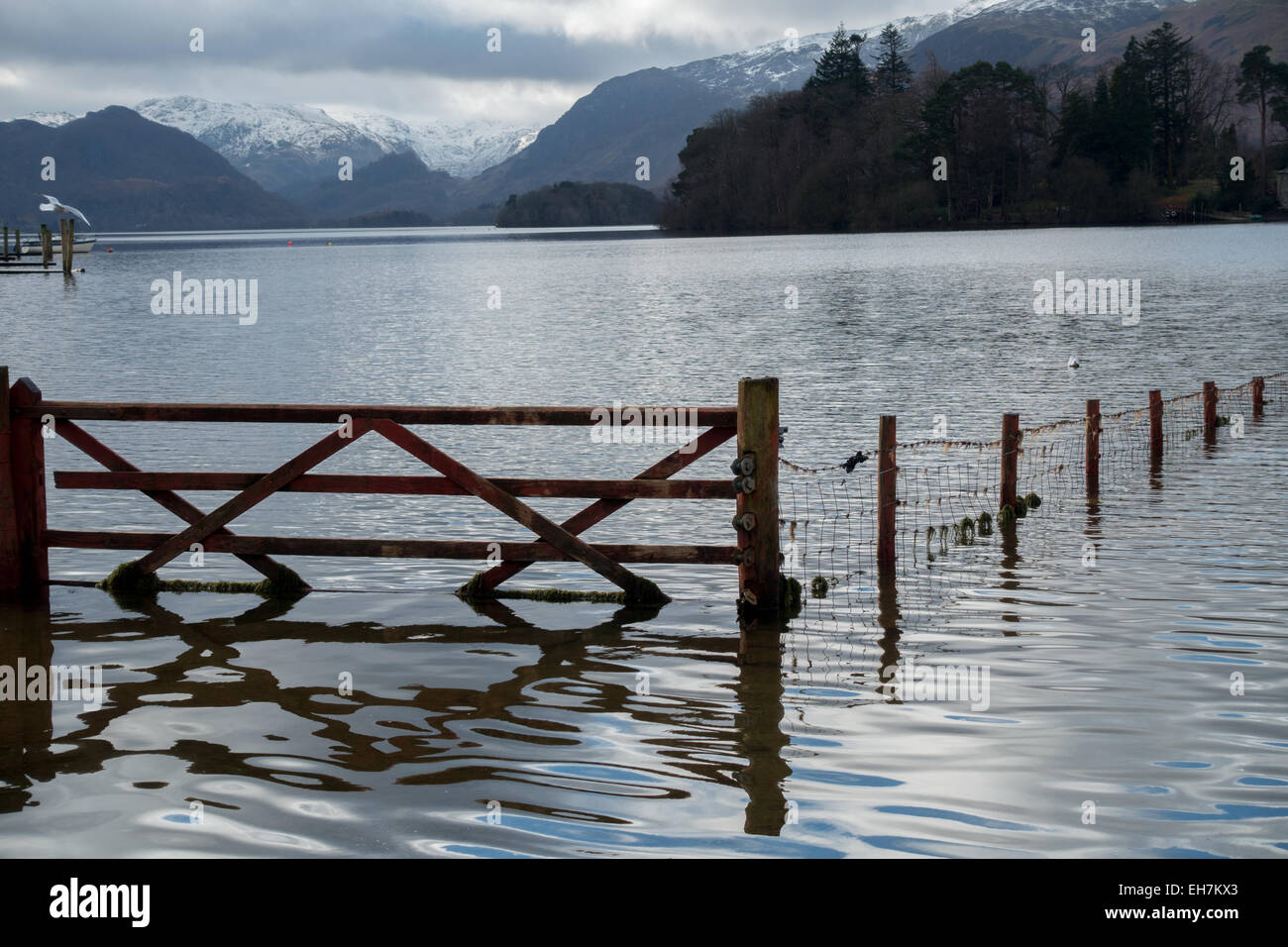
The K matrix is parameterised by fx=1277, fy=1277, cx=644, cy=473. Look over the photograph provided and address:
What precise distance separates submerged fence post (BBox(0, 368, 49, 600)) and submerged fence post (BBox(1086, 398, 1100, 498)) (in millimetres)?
14888

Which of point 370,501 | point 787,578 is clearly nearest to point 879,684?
point 787,578

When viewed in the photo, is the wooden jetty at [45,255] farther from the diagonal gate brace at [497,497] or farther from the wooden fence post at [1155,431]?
the diagonal gate brace at [497,497]

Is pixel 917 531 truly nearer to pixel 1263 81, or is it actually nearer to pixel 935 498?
pixel 935 498

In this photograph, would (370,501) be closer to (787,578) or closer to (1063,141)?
(787,578)

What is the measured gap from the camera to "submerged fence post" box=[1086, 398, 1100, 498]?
66.1ft

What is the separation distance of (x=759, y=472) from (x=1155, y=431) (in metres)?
13.9

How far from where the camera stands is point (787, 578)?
12.8m

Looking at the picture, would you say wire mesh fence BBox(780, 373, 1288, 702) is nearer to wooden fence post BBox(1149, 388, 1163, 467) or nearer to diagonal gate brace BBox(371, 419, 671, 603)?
wooden fence post BBox(1149, 388, 1163, 467)

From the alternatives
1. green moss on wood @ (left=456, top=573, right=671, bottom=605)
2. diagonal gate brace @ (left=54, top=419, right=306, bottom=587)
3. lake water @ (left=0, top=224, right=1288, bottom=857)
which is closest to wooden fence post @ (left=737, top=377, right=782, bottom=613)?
lake water @ (left=0, top=224, right=1288, bottom=857)

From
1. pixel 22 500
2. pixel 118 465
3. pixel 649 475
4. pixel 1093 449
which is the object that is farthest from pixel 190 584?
pixel 1093 449

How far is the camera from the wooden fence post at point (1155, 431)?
75.4 ft

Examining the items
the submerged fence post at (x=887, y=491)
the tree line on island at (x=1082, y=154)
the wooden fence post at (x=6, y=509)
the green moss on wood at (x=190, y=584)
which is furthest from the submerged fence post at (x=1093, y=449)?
the tree line on island at (x=1082, y=154)

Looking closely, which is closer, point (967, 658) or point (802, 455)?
point (967, 658)

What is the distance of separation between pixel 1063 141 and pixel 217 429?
167 m
